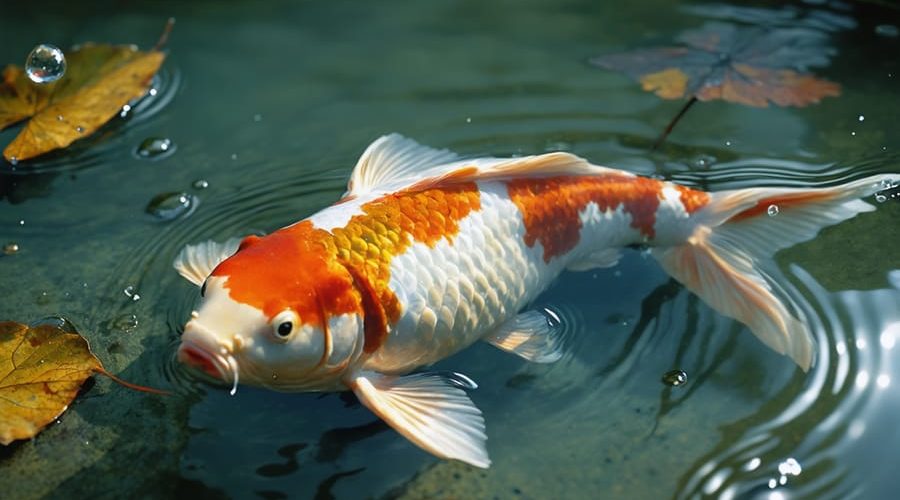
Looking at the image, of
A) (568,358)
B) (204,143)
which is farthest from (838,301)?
(204,143)

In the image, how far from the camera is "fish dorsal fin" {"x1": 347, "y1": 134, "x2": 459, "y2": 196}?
2.15 meters

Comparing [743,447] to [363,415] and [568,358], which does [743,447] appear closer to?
[568,358]

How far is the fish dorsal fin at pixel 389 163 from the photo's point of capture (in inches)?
84.7

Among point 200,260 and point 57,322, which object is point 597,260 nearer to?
point 200,260

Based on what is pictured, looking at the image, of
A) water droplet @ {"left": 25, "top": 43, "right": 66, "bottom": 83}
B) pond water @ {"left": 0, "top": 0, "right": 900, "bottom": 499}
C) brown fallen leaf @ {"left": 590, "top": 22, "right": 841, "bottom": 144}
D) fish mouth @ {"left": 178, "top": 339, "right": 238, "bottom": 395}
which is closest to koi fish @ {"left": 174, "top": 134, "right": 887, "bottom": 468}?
fish mouth @ {"left": 178, "top": 339, "right": 238, "bottom": 395}

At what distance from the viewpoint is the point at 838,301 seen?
2.21 metres

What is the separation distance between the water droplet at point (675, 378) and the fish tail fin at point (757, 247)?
0.60 ft

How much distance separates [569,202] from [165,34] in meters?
1.76

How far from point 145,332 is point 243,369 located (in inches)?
22.2

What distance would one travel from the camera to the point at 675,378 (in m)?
2.07

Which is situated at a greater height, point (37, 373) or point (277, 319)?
point (277, 319)

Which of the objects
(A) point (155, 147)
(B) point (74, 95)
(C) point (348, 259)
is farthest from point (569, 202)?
(B) point (74, 95)

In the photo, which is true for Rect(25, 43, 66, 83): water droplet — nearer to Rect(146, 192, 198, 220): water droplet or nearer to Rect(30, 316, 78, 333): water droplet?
Rect(146, 192, 198, 220): water droplet

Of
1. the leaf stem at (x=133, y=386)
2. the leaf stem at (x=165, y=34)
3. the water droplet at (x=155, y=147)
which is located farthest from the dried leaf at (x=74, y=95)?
the leaf stem at (x=133, y=386)
